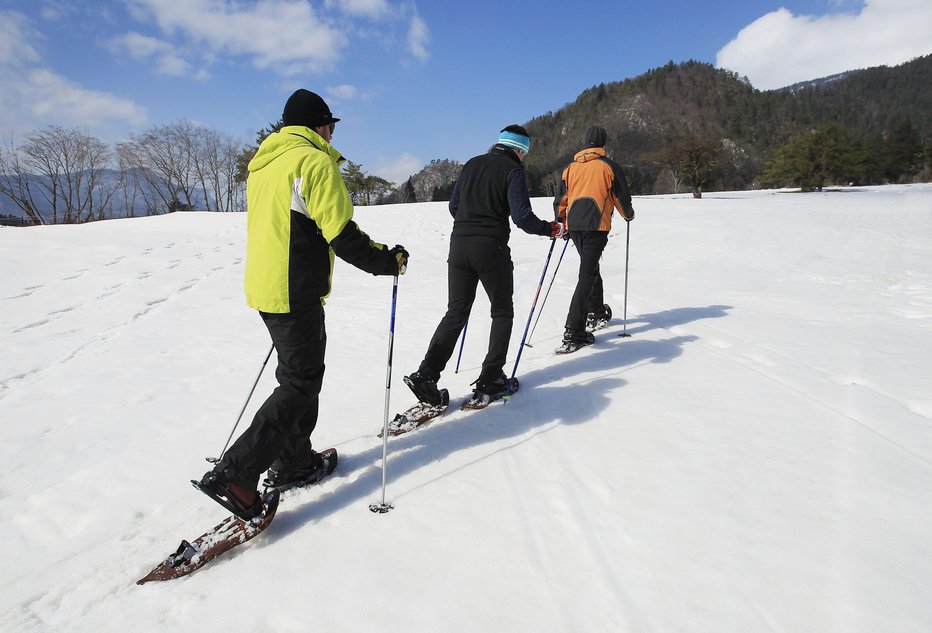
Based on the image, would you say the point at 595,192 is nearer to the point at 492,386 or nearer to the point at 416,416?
the point at 492,386

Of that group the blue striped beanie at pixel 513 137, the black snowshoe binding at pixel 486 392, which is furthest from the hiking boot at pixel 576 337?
the blue striped beanie at pixel 513 137

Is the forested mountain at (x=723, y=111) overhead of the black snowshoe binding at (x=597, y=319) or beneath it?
overhead

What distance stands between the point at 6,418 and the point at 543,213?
796 inches

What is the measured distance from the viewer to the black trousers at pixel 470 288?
12.3 feet

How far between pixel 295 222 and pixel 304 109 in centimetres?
71

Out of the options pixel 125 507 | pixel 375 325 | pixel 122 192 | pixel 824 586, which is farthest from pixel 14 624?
pixel 122 192

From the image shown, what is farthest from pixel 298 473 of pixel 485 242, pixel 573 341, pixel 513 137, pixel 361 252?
pixel 573 341

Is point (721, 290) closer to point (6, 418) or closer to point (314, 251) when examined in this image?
point (314, 251)

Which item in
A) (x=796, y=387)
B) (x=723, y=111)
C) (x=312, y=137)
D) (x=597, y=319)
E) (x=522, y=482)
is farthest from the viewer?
(x=723, y=111)

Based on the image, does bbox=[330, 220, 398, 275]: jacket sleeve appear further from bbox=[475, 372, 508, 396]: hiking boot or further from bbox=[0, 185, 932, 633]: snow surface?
bbox=[475, 372, 508, 396]: hiking boot

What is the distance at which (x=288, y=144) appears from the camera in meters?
2.61

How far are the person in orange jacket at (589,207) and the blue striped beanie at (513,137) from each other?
170cm

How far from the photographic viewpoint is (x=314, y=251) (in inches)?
106

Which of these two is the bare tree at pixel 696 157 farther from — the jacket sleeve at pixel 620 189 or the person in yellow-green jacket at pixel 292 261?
the person in yellow-green jacket at pixel 292 261
